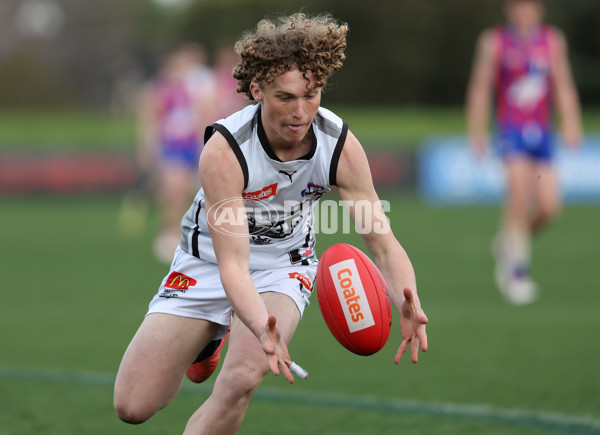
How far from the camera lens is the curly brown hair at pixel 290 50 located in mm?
3717

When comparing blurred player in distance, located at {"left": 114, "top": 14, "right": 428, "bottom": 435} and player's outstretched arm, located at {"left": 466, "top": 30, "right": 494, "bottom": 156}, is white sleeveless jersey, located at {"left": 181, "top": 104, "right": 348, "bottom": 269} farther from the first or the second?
player's outstretched arm, located at {"left": 466, "top": 30, "right": 494, "bottom": 156}

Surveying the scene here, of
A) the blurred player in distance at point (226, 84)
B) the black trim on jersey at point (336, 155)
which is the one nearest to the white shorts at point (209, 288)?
the black trim on jersey at point (336, 155)

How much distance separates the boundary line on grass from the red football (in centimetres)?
118

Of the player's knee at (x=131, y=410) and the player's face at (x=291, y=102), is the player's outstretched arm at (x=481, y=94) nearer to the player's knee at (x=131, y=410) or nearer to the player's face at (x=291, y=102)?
the player's face at (x=291, y=102)

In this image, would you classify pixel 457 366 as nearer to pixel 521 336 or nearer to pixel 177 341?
pixel 521 336

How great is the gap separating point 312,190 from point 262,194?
0.23 meters

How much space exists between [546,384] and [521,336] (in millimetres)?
1552

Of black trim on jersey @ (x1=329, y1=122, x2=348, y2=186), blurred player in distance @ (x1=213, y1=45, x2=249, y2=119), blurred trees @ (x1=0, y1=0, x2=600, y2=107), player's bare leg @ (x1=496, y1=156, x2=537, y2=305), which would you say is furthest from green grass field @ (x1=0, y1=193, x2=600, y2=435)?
blurred trees @ (x1=0, y1=0, x2=600, y2=107)

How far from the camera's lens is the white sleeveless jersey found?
396cm

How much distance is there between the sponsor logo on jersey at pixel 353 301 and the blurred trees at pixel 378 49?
26335mm

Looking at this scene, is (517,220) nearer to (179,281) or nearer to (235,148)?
(179,281)

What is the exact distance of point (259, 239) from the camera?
430 cm

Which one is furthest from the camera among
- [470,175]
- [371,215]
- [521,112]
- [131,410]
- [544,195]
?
[470,175]

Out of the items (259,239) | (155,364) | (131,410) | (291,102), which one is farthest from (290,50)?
(131,410)
